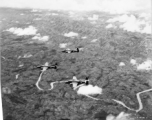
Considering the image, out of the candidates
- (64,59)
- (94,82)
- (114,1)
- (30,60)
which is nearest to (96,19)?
(114,1)

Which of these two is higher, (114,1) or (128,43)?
(114,1)

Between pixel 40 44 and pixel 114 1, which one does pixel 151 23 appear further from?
pixel 40 44

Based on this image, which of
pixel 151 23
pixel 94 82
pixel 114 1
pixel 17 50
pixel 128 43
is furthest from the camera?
pixel 128 43

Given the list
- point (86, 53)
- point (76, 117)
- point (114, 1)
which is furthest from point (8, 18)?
point (76, 117)

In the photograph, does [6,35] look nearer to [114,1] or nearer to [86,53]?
[86,53]

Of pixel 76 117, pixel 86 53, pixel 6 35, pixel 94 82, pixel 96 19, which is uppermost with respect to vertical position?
pixel 96 19

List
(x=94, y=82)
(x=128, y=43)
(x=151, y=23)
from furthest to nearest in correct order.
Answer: (x=128, y=43) → (x=94, y=82) → (x=151, y=23)

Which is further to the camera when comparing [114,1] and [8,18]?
[8,18]
